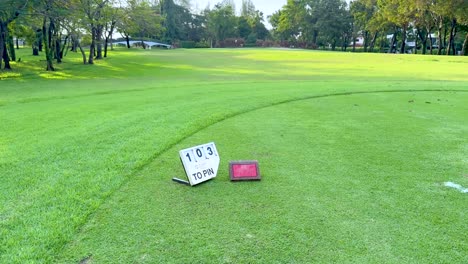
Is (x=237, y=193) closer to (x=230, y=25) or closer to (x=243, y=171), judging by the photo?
(x=243, y=171)

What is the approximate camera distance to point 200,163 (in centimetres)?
275

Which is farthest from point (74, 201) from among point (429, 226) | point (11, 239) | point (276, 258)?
point (429, 226)

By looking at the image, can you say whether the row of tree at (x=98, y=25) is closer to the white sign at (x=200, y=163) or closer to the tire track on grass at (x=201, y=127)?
the tire track on grass at (x=201, y=127)

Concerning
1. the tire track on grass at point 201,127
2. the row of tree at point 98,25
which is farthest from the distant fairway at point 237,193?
the row of tree at point 98,25

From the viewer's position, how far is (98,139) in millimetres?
3914

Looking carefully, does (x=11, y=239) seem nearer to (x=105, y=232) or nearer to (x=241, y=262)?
(x=105, y=232)

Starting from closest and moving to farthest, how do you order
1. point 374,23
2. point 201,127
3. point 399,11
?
point 201,127, point 399,11, point 374,23

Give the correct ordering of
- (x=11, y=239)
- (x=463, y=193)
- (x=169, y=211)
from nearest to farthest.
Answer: (x=11, y=239) < (x=169, y=211) < (x=463, y=193)

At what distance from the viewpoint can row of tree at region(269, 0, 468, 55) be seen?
36.6 m

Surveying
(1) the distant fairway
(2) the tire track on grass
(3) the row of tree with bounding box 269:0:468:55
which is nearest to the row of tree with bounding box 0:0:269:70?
(3) the row of tree with bounding box 269:0:468:55

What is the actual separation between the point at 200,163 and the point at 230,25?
73.5 metres

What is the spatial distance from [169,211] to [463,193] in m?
2.13

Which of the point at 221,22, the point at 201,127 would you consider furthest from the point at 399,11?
the point at 221,22

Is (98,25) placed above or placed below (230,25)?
below
